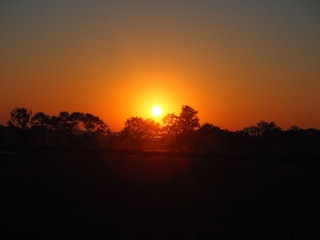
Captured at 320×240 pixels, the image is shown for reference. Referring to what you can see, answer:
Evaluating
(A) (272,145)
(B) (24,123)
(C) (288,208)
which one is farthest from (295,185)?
(B) (24,123)

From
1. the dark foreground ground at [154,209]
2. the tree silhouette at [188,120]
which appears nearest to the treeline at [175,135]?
the tree silhouette at [188,120]

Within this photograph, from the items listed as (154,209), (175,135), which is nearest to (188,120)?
(175,135)

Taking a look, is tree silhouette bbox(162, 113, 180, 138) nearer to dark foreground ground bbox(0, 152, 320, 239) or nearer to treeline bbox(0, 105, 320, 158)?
treeline bbox(0, 105, 320, 158)

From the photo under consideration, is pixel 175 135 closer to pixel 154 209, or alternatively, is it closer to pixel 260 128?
pixel 260 128

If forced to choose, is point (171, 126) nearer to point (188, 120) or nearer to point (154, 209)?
point (188, 120)

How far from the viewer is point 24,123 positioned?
3482 inches

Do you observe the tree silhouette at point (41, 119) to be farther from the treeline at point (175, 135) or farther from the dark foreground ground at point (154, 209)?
the dark foreground ground at point (154, 209)

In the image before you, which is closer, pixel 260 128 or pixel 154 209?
pixel 154 209

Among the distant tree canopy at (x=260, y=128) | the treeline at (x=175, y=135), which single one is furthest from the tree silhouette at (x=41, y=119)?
the distant tree canopy at (x=260, y=128)

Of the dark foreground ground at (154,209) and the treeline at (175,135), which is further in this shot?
the treeline at (175,135)

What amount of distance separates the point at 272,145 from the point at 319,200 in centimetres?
6534

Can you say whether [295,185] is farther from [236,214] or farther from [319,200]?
[236,214]

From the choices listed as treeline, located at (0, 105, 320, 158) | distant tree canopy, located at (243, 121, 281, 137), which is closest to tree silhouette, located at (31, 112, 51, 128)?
treeline, located at (0, 105, 320, 158)

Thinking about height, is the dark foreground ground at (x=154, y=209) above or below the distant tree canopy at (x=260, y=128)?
below
